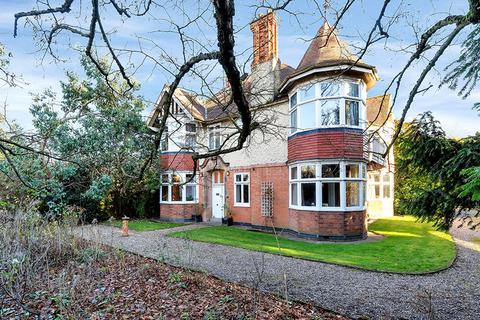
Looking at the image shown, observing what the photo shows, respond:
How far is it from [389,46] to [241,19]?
184 cm

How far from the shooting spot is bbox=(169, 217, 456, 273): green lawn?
8484mm

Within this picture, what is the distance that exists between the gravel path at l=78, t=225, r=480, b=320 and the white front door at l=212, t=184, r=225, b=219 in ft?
25.3

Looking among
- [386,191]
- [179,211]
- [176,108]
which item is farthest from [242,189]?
[386,191]

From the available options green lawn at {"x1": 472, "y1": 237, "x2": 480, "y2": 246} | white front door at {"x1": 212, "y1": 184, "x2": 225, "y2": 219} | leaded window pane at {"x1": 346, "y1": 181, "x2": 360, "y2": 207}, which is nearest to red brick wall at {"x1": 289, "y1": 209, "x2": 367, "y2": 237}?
leaded window pane at {"x1": 346, "y1": 181, "x2": 360, "y2": 207}

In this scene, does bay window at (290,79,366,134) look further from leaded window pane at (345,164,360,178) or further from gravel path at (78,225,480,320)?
gravel path at (78,225,480,320)

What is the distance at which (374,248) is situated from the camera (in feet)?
34.7

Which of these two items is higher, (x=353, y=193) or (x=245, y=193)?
(x=353, y=193)

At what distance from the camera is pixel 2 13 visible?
13.8ft

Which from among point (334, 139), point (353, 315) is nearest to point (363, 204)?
point (334, 139)

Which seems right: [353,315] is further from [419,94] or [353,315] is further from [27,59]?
[27,59]

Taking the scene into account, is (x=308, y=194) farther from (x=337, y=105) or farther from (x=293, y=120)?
(x=337, y=105)

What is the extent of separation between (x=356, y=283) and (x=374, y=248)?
4.40 m

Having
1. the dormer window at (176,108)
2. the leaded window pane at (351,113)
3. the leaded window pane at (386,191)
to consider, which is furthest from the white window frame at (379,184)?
the dormer window at (176,108)

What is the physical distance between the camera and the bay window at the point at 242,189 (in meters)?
16.6
